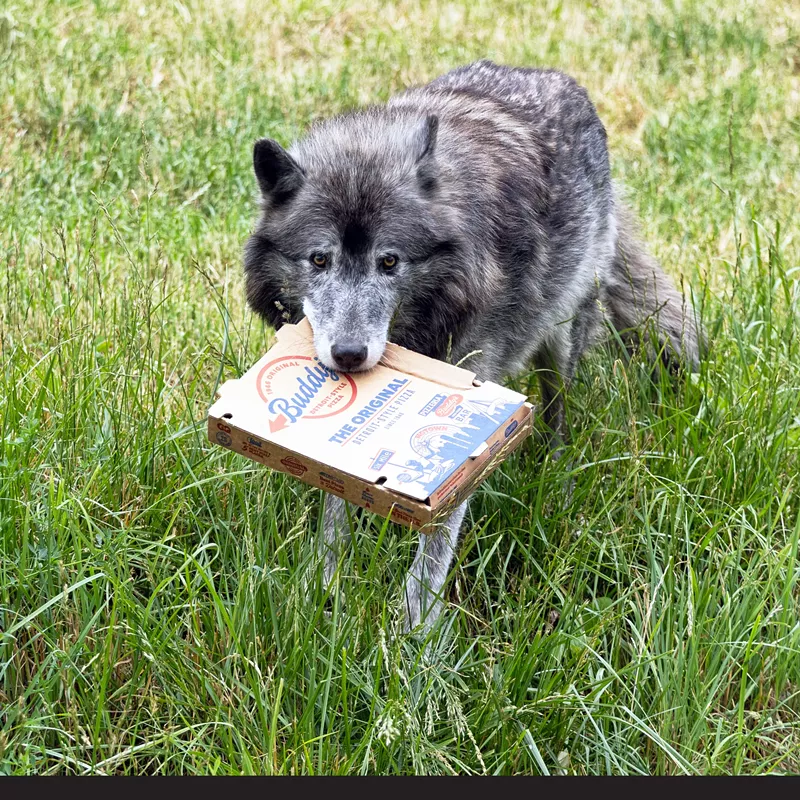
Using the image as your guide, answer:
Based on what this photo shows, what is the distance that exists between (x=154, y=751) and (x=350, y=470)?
0.99 m

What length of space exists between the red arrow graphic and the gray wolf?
0.31 m

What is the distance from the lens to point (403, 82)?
8.38 meters

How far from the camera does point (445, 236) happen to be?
3.94 metres

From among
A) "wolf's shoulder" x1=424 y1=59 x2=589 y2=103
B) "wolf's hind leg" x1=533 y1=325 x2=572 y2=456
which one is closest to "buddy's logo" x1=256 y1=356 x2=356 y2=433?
"wolf's hind leg" x1=533 y1=325 x2=572 y2=456

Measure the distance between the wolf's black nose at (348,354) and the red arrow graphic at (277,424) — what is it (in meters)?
0.31

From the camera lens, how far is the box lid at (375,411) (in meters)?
3.14

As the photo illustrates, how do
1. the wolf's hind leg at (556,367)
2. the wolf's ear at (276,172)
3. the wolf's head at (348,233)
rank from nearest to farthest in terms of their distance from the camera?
the wolf's head at (348,233), the wolf's ear at (276,172), the wolf's hind leg at (556,367)

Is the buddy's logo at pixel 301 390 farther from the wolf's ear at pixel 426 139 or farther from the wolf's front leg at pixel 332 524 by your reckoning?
the wolf's ear at pixel 426 139

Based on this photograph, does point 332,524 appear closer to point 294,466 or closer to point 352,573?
point 352,573

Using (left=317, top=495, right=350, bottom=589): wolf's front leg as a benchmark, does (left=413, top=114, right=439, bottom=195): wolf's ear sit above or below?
above

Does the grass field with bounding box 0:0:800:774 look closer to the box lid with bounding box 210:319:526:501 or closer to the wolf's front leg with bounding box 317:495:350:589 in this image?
the wolf's front leg with bounding box 317:495:350:589

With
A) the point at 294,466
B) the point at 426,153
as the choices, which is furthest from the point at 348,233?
the point at 294,466

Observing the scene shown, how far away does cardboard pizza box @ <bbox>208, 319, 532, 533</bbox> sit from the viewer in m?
3.09

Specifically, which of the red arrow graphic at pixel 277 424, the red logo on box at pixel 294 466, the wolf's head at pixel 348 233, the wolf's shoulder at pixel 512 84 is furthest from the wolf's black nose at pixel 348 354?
the wolf's shoulder at pixel 512 84
